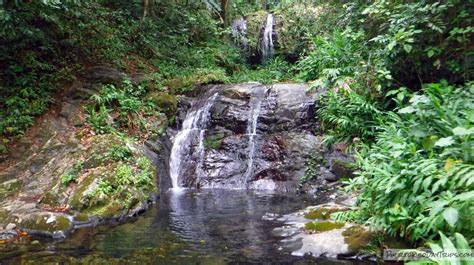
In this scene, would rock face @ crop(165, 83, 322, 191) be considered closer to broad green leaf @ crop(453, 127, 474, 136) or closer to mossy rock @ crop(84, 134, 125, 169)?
mossy rock @ crop(84, 134, 125, 169)

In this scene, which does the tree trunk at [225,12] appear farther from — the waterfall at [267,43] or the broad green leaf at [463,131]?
the broad green leaf at [463,131]

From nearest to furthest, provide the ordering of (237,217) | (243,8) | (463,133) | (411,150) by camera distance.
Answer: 1. (463,133)
2. (411,150)
3. (237,217)
4. (243,8)

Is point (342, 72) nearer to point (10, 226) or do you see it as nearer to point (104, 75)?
point (104, 75)

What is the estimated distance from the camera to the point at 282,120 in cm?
1032

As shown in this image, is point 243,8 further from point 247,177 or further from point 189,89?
point 247,177

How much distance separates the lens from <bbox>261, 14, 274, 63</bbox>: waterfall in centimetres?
1747

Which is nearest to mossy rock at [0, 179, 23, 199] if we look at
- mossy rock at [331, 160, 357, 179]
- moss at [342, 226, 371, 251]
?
moss at [342, 226, 371, 251]

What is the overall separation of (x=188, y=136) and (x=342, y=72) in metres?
4.42

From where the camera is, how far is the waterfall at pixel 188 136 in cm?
1002

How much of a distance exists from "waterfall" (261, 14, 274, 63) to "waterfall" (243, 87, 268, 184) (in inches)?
258

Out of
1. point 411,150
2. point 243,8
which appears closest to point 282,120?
point 411,150

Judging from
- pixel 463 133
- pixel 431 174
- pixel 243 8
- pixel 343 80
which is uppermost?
pixel 243 8

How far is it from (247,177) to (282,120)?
6.19 ft

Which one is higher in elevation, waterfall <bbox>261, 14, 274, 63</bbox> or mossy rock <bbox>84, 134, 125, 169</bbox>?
waterfall <bbox>261, 14, 274, 63</bbox>
